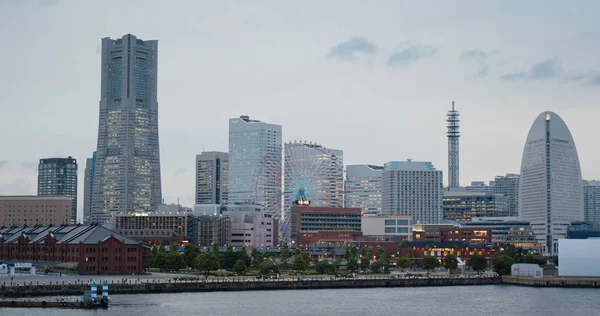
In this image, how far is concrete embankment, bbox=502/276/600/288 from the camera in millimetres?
175750

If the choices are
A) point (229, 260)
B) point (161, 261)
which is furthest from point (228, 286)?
point (229, 260)

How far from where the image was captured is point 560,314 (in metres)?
125

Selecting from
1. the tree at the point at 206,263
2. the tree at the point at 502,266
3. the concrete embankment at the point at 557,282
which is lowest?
the concrete embankment at the point at 557,282

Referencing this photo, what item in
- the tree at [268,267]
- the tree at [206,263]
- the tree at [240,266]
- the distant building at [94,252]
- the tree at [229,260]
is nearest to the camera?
the distant building at [94,252]

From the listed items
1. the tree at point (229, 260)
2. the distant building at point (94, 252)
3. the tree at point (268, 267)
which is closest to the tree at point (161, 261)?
the tree at point (229, 260)

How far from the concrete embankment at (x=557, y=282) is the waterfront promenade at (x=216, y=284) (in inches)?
225

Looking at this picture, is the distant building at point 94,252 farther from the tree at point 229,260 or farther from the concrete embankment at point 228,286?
the tree at point 229,260

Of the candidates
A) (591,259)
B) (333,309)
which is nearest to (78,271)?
(333,309)

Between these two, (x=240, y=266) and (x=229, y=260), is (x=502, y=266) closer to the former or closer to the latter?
(x=240, y=266)

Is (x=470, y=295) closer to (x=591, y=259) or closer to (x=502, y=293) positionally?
(x=502, y=293)

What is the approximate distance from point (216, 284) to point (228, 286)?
203 cm

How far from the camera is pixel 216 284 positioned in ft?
495

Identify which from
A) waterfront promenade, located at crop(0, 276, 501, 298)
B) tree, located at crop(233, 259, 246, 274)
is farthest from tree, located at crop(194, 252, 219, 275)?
tree, located at crop(233, 259, 246, 274)

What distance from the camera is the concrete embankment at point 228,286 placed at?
A: 131125mm
